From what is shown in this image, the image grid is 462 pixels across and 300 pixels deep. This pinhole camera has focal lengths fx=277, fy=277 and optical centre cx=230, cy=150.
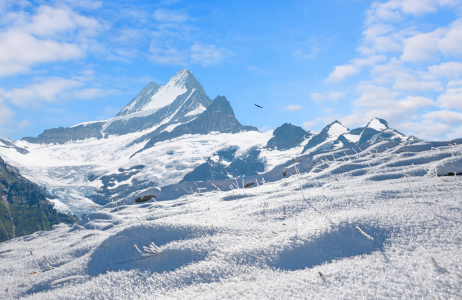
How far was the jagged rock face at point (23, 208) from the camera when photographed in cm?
15438

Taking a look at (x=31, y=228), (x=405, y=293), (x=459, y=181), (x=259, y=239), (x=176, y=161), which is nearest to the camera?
(x=405, y=293)

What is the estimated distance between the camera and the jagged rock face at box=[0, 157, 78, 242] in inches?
6078

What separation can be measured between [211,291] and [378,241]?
Answer: 153 centimetres

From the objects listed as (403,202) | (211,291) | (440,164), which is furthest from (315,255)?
(440,164)

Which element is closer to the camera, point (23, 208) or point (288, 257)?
point (288, 257)

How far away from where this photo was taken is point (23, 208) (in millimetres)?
167750

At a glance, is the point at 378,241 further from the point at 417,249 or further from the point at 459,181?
the point at 459,181

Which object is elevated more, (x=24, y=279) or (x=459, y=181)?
(x=459, y=181)

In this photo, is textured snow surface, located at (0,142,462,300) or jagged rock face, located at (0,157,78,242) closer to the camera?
textured snow surface, located at (0,142,462,300)

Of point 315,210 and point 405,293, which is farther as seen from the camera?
point 315,210

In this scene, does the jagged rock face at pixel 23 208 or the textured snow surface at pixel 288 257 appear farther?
the jagged rock face at pixel 23 208

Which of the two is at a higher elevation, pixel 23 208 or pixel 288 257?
pixel 288 257

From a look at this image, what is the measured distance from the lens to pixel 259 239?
117 inches

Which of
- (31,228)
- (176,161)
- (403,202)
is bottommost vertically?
(31,228)
